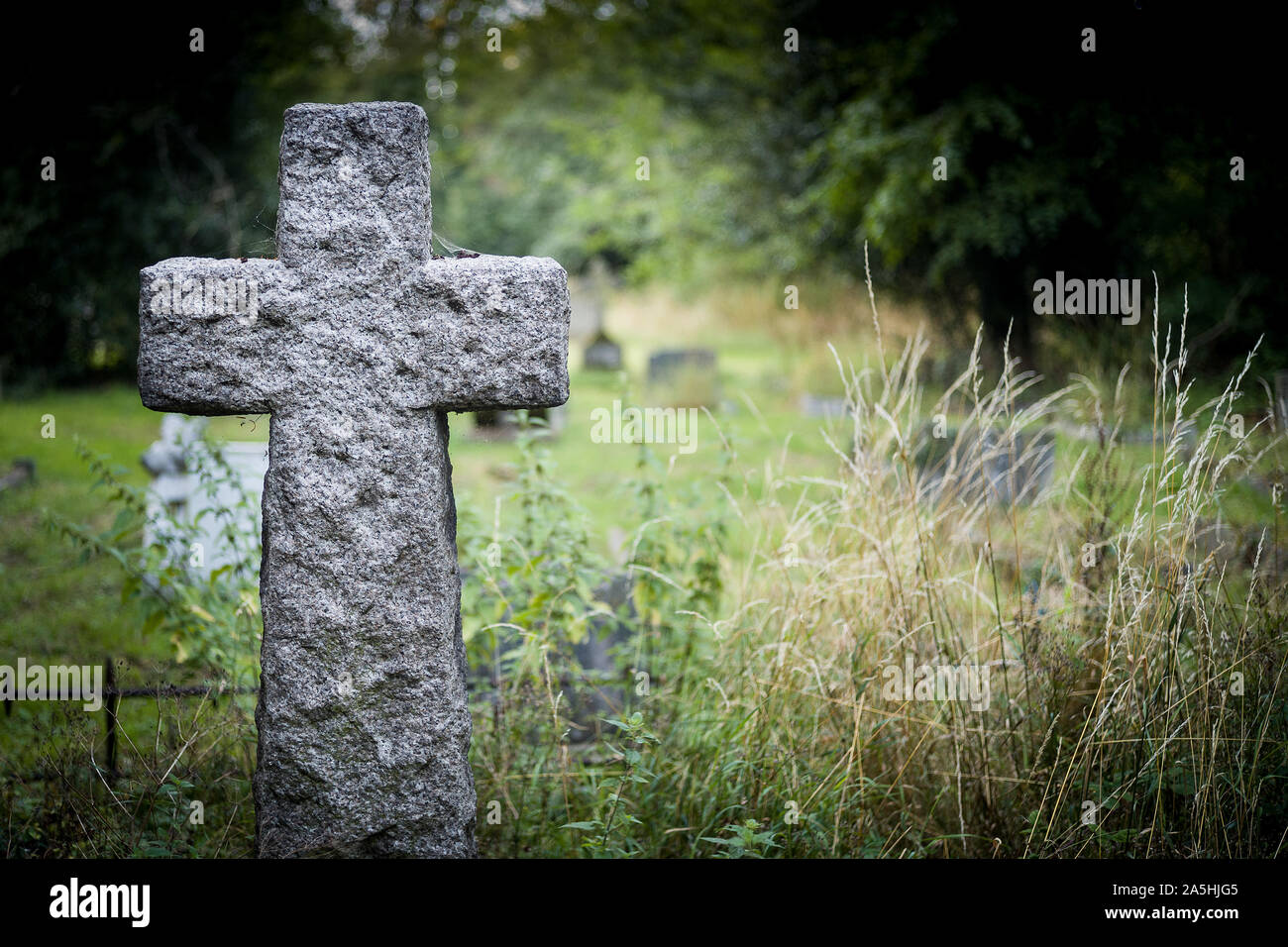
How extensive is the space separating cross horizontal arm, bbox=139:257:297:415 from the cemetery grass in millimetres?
1000

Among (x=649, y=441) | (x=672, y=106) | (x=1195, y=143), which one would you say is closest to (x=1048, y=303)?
(x=1195, y=143)

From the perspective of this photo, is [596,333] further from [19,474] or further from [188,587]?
[188,587]

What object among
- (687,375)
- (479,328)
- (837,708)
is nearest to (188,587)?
(479,328)

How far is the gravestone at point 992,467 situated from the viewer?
3326 millimetres

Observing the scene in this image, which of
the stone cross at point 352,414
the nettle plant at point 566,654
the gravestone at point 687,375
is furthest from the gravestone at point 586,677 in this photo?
the gravestone at point 687,375

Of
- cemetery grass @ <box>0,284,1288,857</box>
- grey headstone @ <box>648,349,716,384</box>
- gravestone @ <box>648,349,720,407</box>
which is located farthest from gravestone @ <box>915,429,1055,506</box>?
grey headstone @ <box>648,349,716,384</box>

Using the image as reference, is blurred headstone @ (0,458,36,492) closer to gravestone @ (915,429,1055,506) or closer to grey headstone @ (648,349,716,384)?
grey headstone @ (648,349,716,384)

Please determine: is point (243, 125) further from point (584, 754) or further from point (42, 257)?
point (584, 754)

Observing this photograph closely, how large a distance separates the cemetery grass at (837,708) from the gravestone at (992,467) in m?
0.17

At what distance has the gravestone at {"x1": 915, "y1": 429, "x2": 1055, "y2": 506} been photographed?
333cm

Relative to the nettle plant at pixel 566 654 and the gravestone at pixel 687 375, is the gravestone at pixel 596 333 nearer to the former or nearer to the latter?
the gravestone at pixel 687 375

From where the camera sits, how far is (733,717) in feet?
10.2

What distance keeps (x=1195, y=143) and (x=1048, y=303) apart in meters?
1.73

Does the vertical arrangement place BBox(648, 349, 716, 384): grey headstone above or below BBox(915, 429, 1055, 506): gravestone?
above
